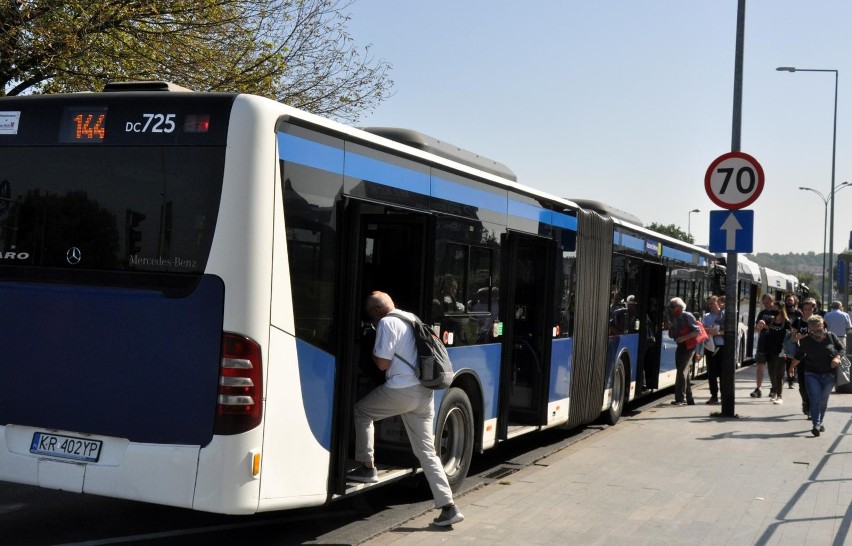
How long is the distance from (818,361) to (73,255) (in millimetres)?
10315

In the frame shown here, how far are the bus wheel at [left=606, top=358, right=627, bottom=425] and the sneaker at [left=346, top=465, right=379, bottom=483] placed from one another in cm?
756

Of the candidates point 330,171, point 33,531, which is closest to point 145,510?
point 33,531

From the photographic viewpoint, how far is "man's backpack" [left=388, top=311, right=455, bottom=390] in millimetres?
7414

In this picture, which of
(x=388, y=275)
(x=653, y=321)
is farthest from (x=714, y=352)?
(x=388, y=275)

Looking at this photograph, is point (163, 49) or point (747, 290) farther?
point (747, 290)

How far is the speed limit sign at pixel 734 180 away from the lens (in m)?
14.2

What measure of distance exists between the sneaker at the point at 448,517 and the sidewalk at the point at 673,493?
0.25 ft

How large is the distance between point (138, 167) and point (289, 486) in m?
2.17

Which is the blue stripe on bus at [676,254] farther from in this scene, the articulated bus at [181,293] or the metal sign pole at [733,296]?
the articulated bus at [181,293]

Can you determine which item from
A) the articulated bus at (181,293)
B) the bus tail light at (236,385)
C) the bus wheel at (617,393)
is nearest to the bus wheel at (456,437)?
the articulated bus at (181,293)

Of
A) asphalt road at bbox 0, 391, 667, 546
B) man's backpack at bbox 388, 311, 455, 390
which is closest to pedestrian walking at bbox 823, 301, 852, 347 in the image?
asphalt road at bbox 0, 391, 667, 546

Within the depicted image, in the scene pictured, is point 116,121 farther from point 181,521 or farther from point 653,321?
point 653,321

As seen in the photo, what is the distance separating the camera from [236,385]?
5.94 m

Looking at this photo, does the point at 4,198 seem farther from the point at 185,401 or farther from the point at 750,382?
the point at 750,382
